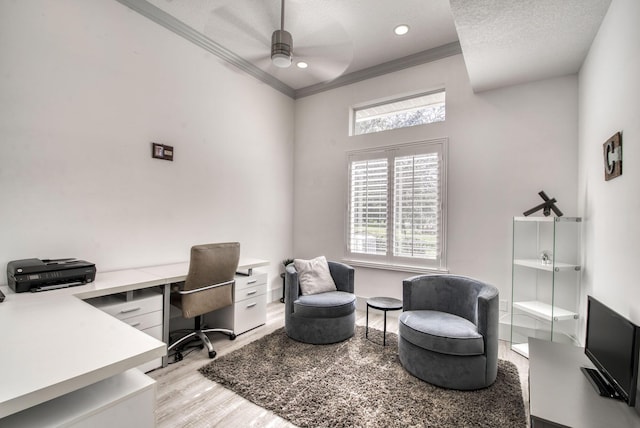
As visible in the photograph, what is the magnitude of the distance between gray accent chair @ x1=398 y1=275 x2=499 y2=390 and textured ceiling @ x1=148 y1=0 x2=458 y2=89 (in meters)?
2.11

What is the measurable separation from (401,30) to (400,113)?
1.01 metres

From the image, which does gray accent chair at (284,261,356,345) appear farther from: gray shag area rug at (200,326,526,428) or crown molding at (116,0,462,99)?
crown molding at (116,0,462,99)

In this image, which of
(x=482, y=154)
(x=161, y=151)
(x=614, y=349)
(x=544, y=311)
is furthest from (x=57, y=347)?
(x=482, y=154)

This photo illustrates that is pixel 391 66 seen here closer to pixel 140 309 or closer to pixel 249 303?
pixel 249 303

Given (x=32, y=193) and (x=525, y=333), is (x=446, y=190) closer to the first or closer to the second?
(x=525, y=333)

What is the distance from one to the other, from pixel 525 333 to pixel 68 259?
432 cm

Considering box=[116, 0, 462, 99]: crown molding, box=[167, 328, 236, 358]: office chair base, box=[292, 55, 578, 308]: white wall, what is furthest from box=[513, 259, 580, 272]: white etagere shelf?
box=[167, 328, 236, 358]: office chair base

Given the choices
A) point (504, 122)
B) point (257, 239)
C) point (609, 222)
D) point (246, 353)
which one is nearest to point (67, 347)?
point (246, 353)

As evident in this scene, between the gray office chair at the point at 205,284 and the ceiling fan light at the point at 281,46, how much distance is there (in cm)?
167

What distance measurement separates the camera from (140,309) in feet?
7.68

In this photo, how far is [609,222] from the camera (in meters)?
1.98

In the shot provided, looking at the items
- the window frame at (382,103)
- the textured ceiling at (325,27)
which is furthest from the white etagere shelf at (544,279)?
the textured ceiling at (325,27)

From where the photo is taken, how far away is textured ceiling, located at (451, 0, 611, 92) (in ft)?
6.51

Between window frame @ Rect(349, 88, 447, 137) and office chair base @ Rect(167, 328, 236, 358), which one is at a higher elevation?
window frame @ Rect(349, 88, 447, 137)
